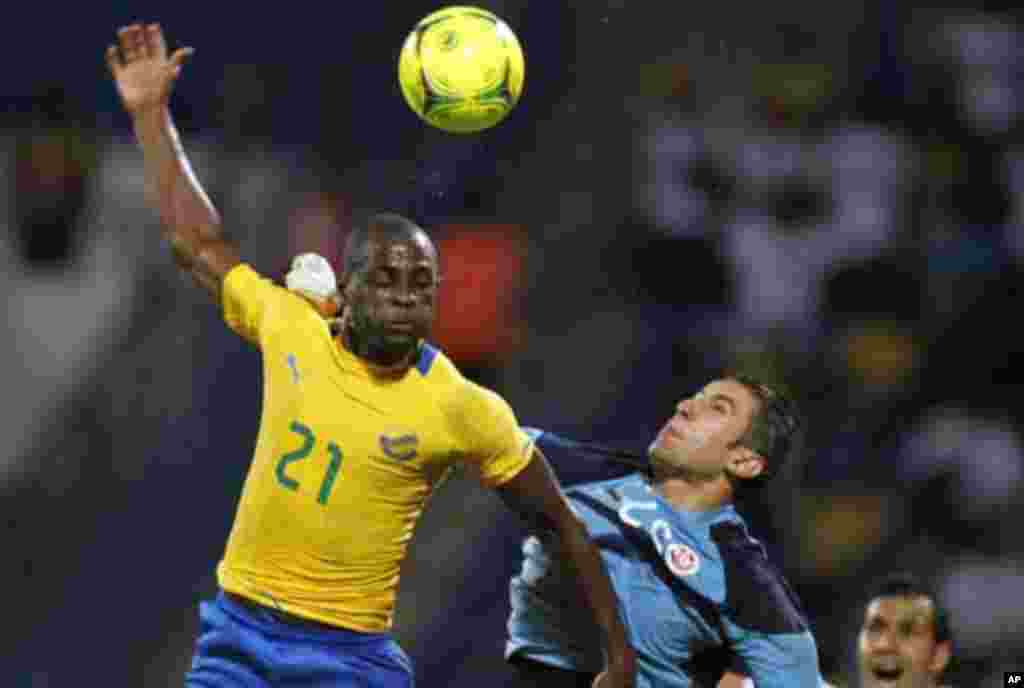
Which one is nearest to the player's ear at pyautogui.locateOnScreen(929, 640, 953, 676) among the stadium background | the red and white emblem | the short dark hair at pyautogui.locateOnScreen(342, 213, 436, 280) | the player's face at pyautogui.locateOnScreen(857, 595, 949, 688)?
the player's face at pyautogui.locateOnScreen(857, 595, 949, 688)

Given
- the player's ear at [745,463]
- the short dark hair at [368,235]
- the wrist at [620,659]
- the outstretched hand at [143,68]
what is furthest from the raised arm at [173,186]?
the player's ear at [745,463]

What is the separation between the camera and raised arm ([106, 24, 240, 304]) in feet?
16.0

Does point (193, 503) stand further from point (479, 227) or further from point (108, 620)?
point (479, 227)

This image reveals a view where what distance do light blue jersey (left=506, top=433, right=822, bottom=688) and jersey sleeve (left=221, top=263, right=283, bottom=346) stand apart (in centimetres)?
91

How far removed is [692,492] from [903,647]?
1042 mm

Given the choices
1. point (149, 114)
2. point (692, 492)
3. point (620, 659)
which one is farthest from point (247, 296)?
point (692, 492)

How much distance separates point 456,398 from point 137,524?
324cm

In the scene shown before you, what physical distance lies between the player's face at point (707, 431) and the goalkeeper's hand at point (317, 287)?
975mm

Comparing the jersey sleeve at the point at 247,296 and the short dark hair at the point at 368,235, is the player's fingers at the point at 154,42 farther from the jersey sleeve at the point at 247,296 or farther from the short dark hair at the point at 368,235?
the short dark hair at the point at 368,235

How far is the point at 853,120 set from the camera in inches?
356

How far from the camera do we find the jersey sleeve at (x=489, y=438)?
4.80 m

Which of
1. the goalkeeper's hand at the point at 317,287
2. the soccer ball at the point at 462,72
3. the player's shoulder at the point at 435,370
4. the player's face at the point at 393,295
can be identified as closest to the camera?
the player's face at the point at 393,295

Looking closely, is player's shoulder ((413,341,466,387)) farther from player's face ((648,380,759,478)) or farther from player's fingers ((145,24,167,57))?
player's fingers ((145,24,167,57))

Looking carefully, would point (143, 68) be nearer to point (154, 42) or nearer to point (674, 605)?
point (154, 42)
